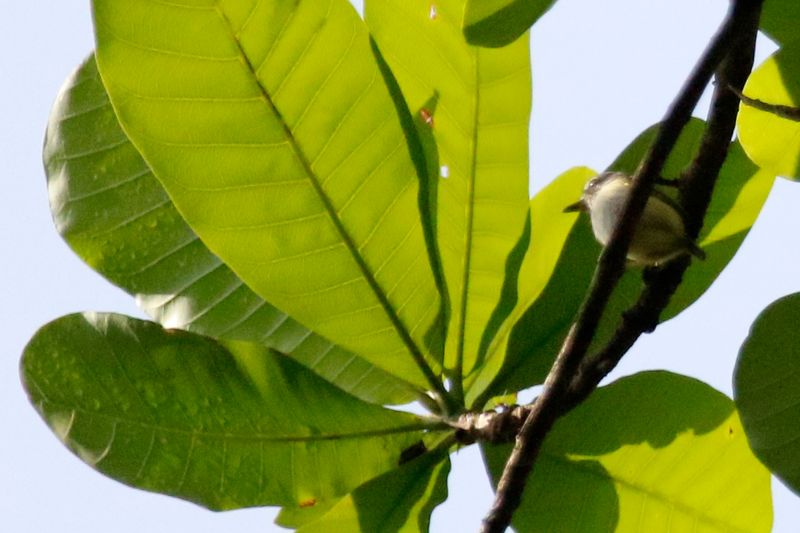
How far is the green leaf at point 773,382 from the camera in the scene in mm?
1632

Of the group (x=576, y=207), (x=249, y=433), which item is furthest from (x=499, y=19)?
(x=249, y=433)

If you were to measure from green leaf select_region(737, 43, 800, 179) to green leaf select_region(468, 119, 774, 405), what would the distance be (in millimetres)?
159

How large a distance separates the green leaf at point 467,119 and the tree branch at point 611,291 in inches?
16.6

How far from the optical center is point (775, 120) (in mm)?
1636

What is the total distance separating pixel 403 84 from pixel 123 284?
60 centimetres

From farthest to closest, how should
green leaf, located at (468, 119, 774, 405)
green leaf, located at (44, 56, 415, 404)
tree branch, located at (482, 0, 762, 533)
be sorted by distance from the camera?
1. green leaf, located at (44, 56, 415, 404)
2. green leaf, located at (468, 119, 774, 405)
3. tree branch, located at (482, 0, 762, 533)

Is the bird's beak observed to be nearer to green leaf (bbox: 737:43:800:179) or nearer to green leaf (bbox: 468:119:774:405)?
green leaf (bbox: 468:119:774:405)

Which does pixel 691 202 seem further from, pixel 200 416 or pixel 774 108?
pixel 200 416

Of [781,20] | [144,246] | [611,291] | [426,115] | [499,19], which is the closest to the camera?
[611,291]

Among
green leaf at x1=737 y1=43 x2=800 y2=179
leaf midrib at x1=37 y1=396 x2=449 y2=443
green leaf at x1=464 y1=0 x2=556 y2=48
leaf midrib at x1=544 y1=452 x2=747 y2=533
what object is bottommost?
leaf midrib at x1=544 y1=452 x2=747 y2=533

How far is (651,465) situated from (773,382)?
13.6 inches

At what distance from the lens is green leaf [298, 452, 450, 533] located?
6.31 feet

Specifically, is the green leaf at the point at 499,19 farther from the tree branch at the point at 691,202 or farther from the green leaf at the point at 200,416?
the green leaf at the point at 200,416

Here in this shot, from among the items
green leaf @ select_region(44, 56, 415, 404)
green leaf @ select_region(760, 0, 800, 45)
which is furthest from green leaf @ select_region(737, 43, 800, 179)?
green leaf @ select_region(44, 56, 415, 404)
